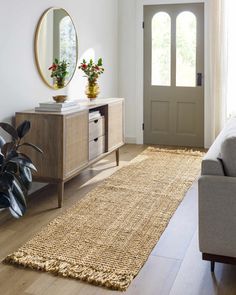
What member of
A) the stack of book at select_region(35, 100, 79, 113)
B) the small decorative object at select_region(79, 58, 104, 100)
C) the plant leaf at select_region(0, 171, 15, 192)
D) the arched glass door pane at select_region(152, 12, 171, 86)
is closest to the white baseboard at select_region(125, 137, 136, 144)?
the arched glass door pane at select_region(152, 12, 171, 86)

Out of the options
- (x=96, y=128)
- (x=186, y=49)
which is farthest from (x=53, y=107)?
(x=186, y=49)

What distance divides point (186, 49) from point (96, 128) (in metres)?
2.48

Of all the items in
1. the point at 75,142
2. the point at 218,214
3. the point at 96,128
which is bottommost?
the point at 218,214

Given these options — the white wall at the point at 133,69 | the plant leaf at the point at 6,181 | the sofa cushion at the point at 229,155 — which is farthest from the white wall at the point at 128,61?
the plant leaf at the point at 6,181

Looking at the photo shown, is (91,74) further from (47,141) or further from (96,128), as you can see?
(47,141)

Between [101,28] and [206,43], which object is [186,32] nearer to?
[206,43]

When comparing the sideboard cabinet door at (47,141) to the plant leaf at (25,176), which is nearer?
the plant leaf at (25,176)

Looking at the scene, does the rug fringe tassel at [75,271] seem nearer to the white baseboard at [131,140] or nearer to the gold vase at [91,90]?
the gold vase at [91,90]

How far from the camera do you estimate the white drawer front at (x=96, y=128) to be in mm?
4371

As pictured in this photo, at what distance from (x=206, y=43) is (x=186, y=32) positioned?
346 mm

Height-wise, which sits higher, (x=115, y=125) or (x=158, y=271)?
(x=115, y=125)

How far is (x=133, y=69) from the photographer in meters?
6.62

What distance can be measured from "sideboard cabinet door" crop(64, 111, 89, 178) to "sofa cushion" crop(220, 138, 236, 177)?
1.66 metres

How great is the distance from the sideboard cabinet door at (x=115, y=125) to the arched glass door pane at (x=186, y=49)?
1556mm
